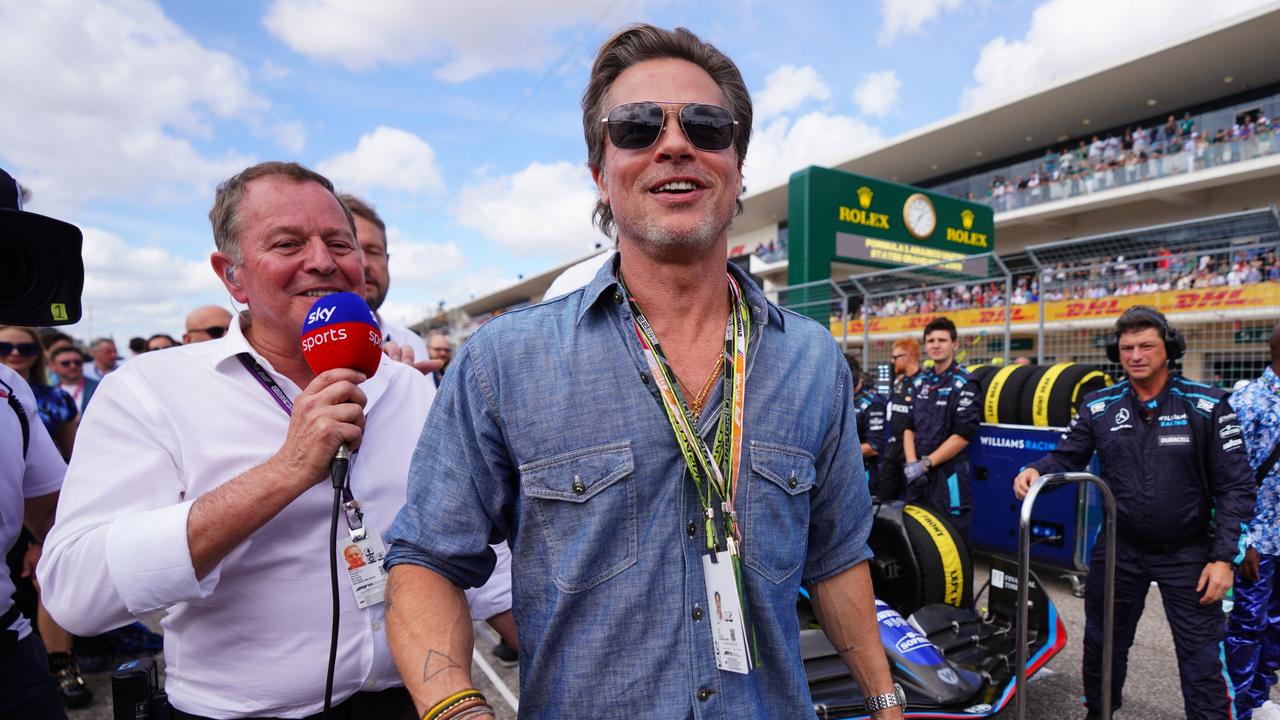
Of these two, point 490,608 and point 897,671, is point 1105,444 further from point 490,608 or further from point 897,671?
point 490,608

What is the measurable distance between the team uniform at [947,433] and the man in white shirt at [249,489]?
454cm

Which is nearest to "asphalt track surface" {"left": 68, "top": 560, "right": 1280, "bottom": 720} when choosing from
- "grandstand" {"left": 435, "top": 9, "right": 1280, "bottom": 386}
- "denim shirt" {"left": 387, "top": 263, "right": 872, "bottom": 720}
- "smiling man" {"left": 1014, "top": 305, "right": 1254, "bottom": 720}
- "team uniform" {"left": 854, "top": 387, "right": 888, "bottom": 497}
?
"smiling man" {"left": 1014, "top": 305, "right": 1254, "bottom": 720}

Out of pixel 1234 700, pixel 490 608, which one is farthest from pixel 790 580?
pixel 1234 700

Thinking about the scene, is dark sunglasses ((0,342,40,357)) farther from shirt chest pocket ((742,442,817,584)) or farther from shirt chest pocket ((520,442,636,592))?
shirt chest pocket ((742,442,817,584))

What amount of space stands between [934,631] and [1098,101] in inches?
1140

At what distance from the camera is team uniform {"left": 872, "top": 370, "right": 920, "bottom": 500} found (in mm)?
5500

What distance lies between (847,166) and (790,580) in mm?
34483

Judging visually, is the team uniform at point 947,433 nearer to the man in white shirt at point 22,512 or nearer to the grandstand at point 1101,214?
the grandstand at point 1101,214

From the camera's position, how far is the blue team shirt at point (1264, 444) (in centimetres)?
351

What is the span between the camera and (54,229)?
1423 millimetres

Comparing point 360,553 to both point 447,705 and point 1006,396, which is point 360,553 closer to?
point 447,705

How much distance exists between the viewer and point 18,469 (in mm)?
1800

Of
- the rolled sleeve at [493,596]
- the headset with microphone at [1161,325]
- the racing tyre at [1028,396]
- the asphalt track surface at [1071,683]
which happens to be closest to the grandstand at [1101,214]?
the racing tyre at [1028,396]

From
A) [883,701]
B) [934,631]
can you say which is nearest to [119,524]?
[883,701]
